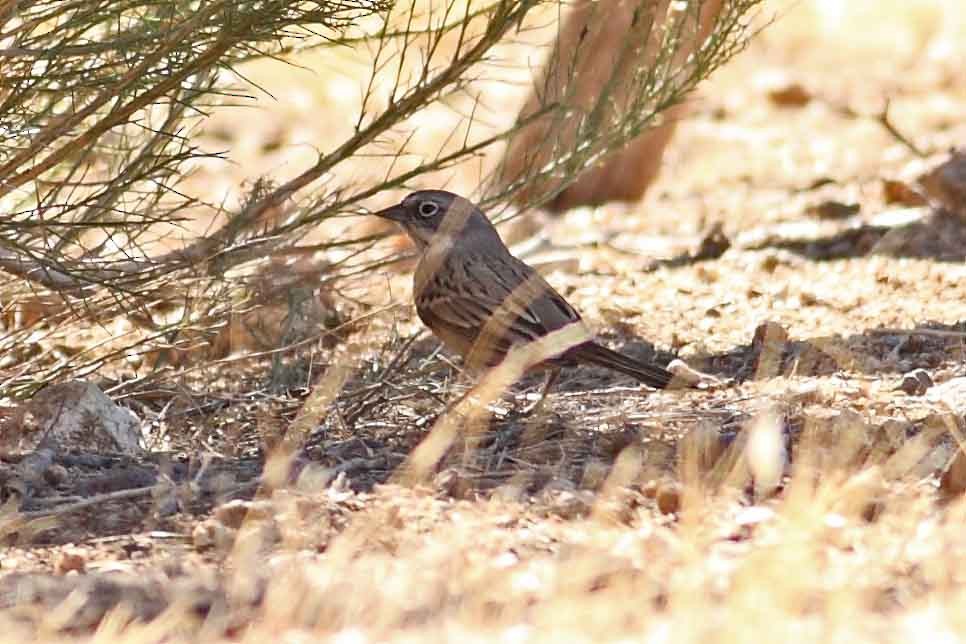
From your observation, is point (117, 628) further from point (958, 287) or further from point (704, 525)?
point (958, 287)

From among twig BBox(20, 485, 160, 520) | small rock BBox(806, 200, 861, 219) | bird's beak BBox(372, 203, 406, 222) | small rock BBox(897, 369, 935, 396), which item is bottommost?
twig BBox(20, 485, 160, 520)

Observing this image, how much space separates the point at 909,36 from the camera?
16031mm

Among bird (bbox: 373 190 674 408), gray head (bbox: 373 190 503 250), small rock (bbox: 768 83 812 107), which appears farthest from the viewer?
small rock (bbox: 768 83 812 107)

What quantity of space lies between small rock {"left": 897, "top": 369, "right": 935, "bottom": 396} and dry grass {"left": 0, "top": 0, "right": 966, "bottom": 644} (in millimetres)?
90

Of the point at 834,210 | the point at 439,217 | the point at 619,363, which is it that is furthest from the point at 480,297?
the point at 834,210

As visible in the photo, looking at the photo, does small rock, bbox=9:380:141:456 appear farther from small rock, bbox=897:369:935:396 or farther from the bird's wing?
small rock, bbox=897:369:935:396

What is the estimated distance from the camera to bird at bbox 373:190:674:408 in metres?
6.50

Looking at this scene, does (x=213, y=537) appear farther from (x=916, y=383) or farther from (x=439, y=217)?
(x=916, y=383)

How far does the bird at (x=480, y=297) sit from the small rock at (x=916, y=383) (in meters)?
0.85

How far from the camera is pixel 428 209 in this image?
24.1ft

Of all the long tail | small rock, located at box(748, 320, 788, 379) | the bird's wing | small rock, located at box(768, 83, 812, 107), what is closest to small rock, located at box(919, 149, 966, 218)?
small rock, located at box(748, 320, 788, 379)

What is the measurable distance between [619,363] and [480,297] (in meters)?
0.71

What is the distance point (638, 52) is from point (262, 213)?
1726 mm

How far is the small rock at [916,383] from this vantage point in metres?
6.55
